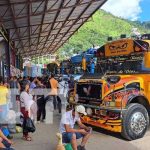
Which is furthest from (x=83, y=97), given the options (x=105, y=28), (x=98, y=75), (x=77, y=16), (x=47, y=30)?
(x=105, y=28)

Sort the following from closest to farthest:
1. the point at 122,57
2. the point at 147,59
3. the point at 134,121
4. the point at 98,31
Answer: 1. the point at 134,121
2. the point at 147,59
3. the point at 122,57
4. the point at 98,31

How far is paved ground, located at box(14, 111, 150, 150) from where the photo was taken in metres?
8.59

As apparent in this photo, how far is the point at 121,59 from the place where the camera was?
1071 centimetres

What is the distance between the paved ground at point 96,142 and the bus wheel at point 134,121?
0.62 feet

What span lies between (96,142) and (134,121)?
1.20 meters

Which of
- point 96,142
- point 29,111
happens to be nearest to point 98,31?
point 29,111

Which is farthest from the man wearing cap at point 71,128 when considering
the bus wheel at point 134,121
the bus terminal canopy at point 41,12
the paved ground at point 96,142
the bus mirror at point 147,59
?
the bus terminal canopy at point 41,12

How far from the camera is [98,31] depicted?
289 feet

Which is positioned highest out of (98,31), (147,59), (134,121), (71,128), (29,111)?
(98,31)

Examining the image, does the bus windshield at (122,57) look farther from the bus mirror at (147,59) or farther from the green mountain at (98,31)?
the green mountain at (98,31)

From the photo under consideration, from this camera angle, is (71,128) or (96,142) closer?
(71,128)

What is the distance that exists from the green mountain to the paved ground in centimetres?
6131

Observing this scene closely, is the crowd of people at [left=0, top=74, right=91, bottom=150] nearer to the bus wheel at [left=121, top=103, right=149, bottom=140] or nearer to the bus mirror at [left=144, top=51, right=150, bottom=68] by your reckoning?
the bus wheel at [left=121, top=103, right=149, bottom=140]

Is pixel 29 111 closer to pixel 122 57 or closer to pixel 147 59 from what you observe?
pixel 122 57
